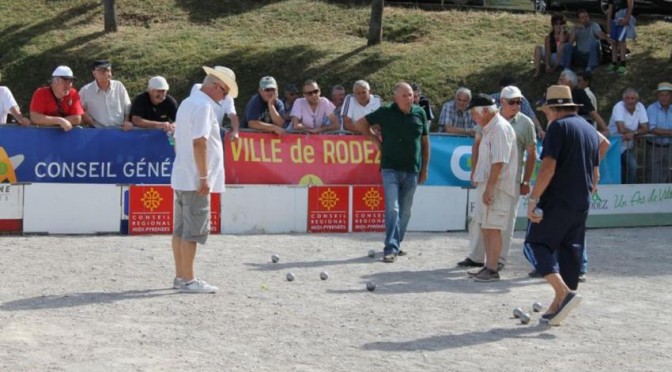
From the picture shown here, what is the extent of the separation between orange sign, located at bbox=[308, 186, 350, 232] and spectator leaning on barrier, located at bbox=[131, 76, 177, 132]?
6.96 feet

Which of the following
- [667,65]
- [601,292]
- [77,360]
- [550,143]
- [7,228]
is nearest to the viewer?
[77,360]

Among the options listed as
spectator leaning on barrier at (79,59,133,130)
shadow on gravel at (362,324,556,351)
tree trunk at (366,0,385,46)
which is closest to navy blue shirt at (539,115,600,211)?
shadow on gravel at (362,324,556,351)

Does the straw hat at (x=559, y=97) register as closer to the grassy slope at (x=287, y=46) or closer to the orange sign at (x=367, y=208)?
the orange sign at (x=367, y=208)

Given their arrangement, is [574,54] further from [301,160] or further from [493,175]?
[493,175]

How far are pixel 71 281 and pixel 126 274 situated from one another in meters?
0.66

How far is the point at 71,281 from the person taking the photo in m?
10.9

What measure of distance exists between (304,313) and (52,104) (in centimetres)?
613

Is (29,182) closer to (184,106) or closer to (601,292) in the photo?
(184,106)

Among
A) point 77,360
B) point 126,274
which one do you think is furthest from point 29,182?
point 77,360

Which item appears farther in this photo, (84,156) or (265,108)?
(265,108)

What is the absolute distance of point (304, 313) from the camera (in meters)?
9.70

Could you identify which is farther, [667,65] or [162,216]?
[667,65]

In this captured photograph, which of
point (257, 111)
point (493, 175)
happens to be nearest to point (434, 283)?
point (493, 175)

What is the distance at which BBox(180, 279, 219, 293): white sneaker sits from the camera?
1042 centimetres
